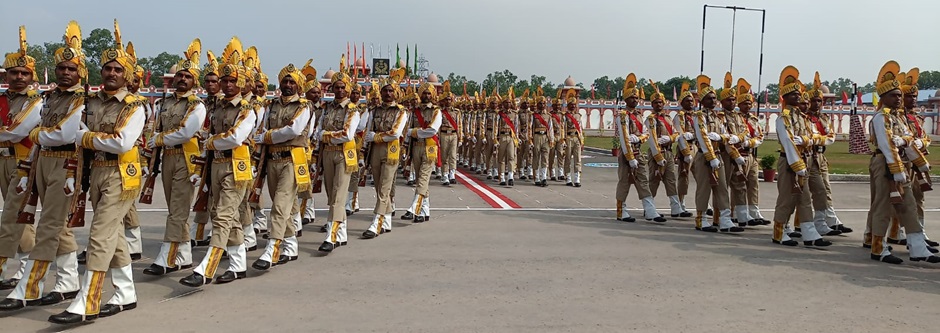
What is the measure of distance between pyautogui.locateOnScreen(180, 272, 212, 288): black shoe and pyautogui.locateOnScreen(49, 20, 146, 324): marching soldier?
70cm

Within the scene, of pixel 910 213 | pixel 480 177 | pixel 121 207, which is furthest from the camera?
pixel 480 177

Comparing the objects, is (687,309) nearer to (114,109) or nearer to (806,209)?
(806,209)

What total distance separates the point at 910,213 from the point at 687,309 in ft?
12.5

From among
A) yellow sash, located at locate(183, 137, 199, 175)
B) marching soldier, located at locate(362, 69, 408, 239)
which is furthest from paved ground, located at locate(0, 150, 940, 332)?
yellow sash, located at locate(183, 137, 199, 175)

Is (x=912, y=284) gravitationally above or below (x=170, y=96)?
below

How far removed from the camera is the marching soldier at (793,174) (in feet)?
29.6

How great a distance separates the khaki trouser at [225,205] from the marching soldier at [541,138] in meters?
10.8

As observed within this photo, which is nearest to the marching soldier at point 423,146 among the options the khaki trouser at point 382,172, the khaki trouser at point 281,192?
the khaki trouser at point 382,172

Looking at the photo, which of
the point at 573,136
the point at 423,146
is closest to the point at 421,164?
the point at 423,146

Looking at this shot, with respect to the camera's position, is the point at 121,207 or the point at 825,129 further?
the point at 825,129

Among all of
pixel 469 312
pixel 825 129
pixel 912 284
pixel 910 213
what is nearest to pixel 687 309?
pixel 469 312

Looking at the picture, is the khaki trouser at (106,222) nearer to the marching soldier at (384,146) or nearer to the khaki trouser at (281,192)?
the khaki trouser at (281,192)

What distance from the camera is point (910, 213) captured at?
8141mm

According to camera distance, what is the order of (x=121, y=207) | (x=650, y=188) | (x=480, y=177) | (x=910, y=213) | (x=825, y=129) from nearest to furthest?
1. (x=121, y=207)
2. (x=910, y=213)
3. (x=825, y=129)
4. (x=650, y=188)
5. (x=480, y=177)
